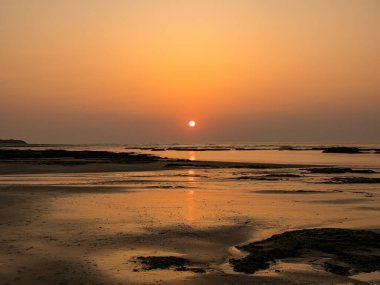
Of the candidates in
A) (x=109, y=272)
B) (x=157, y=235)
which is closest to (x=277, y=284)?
(x=109, y=272)

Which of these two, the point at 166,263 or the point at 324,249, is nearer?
the point at 166,263

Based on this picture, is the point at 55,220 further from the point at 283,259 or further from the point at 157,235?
the point at 283,259

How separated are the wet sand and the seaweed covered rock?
15.8 inches

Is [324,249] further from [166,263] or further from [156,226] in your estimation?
[156,226]

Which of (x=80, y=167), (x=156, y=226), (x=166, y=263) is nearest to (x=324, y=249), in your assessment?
(x=166, y=263)

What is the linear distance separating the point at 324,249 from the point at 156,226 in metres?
6.44

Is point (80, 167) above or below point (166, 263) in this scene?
above

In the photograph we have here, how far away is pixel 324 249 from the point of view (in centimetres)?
1372

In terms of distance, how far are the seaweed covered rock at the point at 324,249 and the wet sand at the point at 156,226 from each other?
0.40 meters

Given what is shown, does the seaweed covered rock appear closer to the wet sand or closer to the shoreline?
the wet sand

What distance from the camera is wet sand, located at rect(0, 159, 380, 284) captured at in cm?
1118

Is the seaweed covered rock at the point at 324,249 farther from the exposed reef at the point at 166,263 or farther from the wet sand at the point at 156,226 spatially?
the exposed reef at the point at 166,263

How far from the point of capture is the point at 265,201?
25484mm

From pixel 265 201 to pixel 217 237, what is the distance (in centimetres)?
1014
